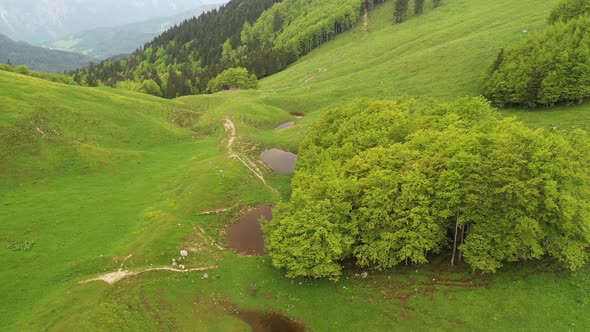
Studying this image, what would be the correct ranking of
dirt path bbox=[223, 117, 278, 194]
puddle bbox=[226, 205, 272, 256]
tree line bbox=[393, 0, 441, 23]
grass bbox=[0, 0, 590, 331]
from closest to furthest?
grass bbox=[0, 0, 590, 331] → puddle bbox=[226, 205, 272, 256] → dirt path bbox=[223, 117, 278, 194] → tree line bbox=[393, 0, 441, 23]

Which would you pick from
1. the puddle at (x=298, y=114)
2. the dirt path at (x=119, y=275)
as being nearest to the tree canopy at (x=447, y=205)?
the dirt path at (x=119, y=275)

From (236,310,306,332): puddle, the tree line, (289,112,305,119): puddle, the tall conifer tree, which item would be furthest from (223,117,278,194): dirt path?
the tree line

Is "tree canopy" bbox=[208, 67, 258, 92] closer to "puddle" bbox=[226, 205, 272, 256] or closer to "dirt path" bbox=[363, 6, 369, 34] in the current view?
"dirt path" bbox=[363, 6, 369, 34]

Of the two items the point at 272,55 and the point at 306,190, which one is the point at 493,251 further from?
the point at 272,55

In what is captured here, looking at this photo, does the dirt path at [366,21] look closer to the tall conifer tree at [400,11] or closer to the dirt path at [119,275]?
the tall conifer tree at [400,11]

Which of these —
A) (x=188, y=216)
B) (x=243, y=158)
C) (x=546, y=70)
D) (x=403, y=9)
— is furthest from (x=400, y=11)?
(x=188, y=216)

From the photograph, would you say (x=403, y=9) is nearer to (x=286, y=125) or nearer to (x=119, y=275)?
(x=286, y=125)
